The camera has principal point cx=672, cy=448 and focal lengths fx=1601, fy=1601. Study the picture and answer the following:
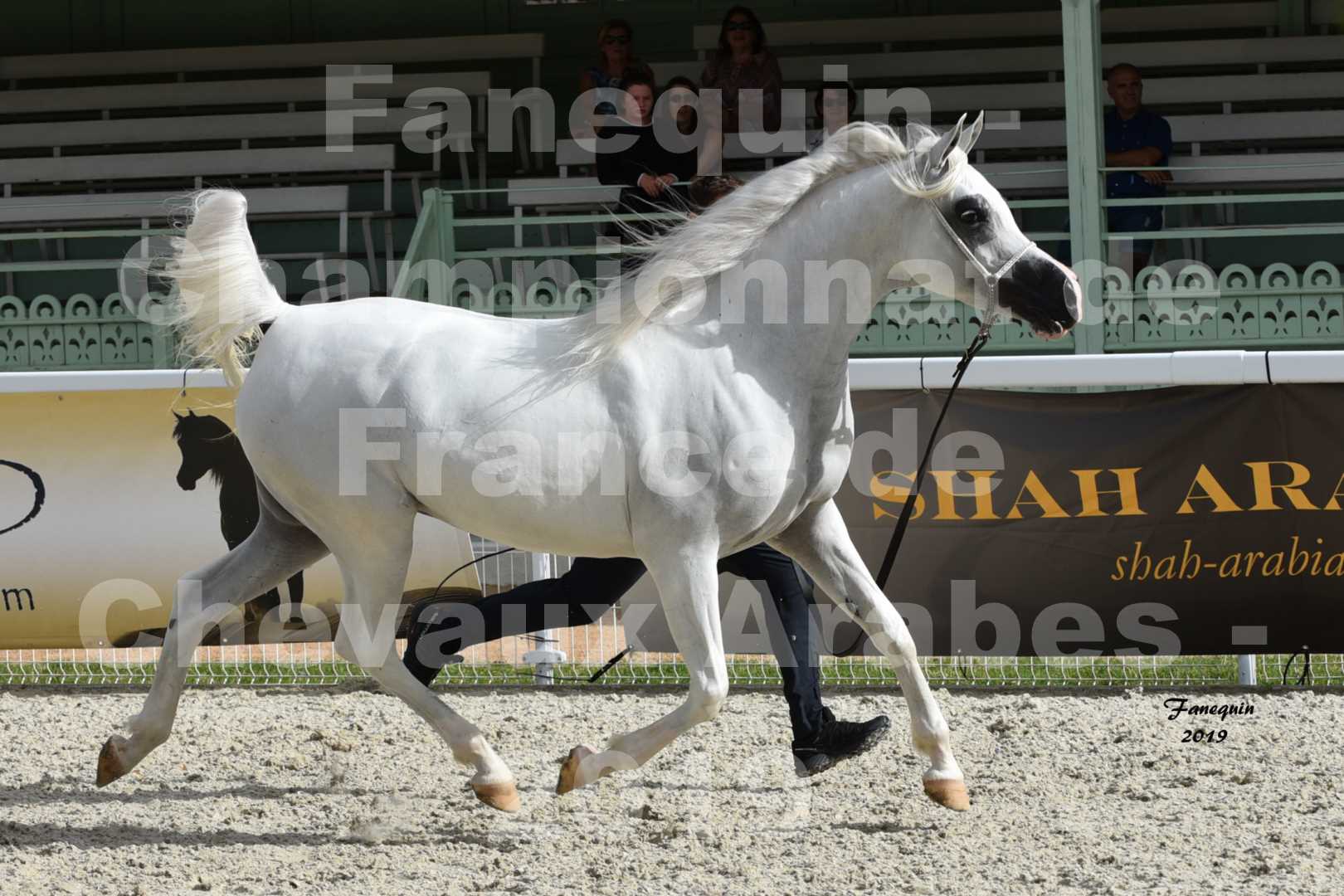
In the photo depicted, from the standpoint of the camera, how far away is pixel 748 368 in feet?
14.0

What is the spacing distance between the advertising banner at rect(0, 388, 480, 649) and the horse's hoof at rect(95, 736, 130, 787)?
166 cm

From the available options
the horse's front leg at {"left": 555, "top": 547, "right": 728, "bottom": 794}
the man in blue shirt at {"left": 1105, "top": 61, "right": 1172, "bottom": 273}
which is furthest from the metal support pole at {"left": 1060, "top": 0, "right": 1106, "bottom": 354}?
the horse's front leg at {"left": 555, "top": 547, "right": 728, "bottom": 794}

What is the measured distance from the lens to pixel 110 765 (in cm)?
462

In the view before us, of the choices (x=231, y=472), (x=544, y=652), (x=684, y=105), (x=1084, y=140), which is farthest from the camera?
(x=1084, y=140)

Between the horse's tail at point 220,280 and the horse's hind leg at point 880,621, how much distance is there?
1.65 meters

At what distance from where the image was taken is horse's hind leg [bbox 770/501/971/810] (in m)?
4.48

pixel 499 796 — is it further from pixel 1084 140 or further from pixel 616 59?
pixel 616 59

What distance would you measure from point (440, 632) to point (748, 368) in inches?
61.2

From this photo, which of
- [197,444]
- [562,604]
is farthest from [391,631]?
[197,444]

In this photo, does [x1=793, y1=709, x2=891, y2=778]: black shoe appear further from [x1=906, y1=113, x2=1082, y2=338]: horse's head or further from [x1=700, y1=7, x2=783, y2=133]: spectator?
[x1=700, y1=7, x2=783, y2=133]: spectator

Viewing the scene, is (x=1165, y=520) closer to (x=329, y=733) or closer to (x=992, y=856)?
(x=992, y=856)

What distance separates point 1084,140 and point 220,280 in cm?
567

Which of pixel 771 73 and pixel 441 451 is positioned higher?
pixel 771 73

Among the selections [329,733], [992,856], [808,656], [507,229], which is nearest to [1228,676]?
[808,656]
